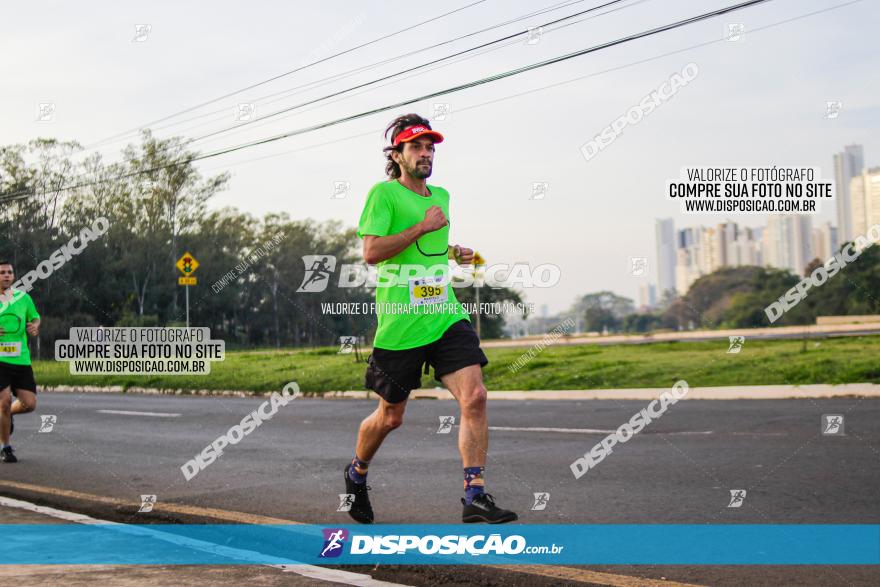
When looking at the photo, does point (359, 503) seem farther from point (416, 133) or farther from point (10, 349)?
point (10, 349)

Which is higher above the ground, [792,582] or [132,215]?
[132,215]

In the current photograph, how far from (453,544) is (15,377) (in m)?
6.64

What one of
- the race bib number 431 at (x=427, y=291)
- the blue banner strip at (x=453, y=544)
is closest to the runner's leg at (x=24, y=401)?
the blue banner strip at (x=453, y=544)

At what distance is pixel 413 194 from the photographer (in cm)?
526

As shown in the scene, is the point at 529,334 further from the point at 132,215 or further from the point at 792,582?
the point at 792,582

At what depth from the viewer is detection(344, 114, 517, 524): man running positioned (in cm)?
507

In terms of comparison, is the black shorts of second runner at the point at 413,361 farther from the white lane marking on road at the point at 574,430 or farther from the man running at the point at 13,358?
the man running at the point at 13,358

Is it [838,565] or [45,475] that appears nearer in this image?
[838,565]

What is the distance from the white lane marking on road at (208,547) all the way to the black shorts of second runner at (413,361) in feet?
3.46

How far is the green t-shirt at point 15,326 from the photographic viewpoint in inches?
380

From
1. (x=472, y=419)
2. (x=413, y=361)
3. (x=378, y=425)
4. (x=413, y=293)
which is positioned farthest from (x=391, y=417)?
(x=413, y=293)

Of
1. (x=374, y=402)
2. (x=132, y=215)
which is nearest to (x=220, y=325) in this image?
(x=132, y=215)

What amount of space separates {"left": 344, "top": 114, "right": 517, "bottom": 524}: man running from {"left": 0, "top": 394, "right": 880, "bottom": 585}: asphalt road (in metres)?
1.06

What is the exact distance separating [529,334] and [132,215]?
24959 millimetres
